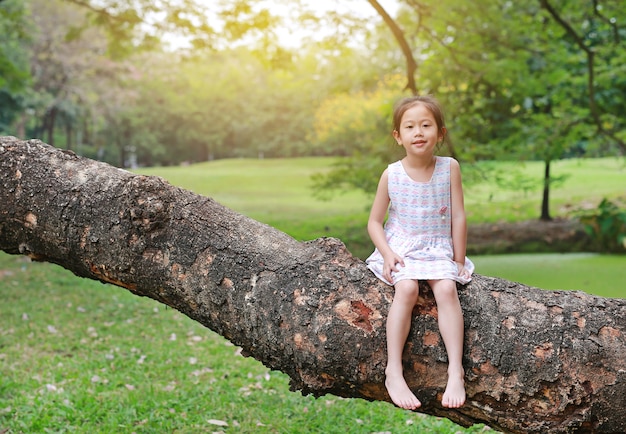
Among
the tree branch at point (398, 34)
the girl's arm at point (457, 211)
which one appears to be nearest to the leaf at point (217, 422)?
the girl's arm at point (457, 211)

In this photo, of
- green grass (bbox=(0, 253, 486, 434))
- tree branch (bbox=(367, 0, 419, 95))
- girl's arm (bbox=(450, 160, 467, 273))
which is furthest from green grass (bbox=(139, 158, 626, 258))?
girl's arm (bbox=(450, 160, 467, 273))

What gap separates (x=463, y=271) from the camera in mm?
1950

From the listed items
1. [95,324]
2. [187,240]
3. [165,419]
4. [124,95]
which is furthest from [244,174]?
[187,240]

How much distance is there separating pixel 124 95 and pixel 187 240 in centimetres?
2252

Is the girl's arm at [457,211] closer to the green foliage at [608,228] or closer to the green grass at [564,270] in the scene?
the green grass at [564,270]

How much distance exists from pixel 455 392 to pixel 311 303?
0.44 m

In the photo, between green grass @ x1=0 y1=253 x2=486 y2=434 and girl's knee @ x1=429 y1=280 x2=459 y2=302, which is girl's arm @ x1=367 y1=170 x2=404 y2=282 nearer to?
girl's knee @ x1=429 y1=280 x2=459 y2=302

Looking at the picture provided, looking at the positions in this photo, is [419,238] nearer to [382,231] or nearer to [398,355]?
[382,231]

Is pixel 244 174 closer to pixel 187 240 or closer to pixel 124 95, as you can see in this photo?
pixel 124 95

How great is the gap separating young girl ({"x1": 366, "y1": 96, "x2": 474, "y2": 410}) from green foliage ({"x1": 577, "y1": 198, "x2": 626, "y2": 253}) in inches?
294

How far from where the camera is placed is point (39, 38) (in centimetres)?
1948

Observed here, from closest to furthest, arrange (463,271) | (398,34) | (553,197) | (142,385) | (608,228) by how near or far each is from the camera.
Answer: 1. (463,271)
2. (142,385)
3. (398,34)
4. (608,228)
5. (553,197)

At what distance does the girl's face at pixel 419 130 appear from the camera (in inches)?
79.2

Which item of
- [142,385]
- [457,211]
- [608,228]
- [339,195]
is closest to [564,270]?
[608,228]
